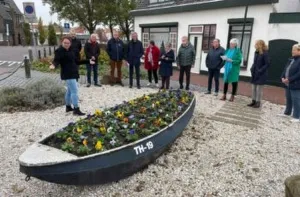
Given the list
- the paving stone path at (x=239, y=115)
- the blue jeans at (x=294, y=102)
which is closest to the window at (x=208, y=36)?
the paving stone path at (x=239, y=115)

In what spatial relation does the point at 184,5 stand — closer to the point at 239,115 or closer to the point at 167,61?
the point at 167,61

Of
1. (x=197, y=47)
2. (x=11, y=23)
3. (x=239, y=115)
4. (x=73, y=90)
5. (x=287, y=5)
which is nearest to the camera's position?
(x=73, y=90)

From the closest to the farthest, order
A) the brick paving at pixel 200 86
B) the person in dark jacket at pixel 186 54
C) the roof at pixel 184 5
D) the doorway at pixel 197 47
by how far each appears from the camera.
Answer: the person in dark jacket at pixel 186 54, the brick paving at pixel 200 86, the roof at pixel 184 5, the doorway at pixel 197 47

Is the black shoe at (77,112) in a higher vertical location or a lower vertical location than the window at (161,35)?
lower

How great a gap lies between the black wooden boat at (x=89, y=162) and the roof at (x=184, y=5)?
895 cm

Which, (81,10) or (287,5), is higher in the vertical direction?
(81,10)

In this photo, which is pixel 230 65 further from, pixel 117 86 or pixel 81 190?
pixel 81 190

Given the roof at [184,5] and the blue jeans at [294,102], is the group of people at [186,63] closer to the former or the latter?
the blue jeans at [294,102]

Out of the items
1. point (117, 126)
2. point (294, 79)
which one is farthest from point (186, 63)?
point (117, 126)

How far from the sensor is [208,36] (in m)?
13.2

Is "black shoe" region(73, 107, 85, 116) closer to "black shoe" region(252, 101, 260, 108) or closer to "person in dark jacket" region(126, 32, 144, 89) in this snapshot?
"person in dark jacket" region(126, 32, 144, 89)

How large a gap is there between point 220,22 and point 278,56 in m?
3.30

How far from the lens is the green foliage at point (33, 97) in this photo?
648 cm

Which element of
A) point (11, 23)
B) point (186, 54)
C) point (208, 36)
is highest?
point (11, 23)
